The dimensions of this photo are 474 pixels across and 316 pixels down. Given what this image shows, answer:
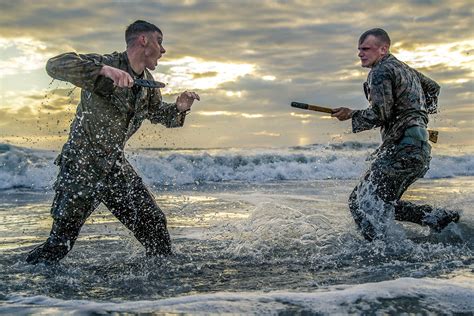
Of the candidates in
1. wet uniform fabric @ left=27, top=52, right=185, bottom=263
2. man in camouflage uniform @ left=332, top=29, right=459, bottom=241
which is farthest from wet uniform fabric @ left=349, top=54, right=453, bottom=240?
wet uniform fabric @ left=27, top=52, right=185, bottom=263

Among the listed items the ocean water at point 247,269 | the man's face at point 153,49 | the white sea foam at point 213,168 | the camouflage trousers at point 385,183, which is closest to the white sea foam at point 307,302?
the ocean water at point 247,269

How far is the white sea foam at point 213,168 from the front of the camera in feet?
56.9

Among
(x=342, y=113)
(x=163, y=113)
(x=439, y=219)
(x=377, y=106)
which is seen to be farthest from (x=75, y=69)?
(x=439, y=219)

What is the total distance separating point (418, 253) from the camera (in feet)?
16.7

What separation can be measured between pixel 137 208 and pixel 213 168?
1669cm

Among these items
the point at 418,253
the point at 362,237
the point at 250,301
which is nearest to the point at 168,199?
the point at 362,237

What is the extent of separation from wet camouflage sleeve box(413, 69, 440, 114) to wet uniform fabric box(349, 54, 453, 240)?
23 centimetres

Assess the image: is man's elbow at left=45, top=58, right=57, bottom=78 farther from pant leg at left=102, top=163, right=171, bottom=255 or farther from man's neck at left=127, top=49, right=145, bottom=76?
pant leg at left=102, top=163, right=171, bottom=255

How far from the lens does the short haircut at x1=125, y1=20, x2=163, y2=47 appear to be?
467 centimetres

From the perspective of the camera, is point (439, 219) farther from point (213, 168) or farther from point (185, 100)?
point (213, 168)

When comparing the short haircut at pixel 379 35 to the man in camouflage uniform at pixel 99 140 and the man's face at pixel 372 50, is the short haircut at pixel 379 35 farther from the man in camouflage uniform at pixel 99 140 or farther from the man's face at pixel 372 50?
the man in camouflage uniform at pixel 99 140

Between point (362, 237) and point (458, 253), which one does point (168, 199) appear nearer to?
point (362, 237)

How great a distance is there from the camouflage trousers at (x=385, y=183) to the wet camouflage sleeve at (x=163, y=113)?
1927 mm

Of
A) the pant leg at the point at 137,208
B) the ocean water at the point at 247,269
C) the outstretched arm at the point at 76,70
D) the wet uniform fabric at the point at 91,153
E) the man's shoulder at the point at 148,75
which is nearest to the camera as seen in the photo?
the ocean water at the point at 247,269
